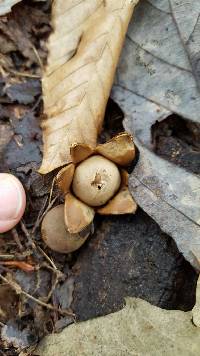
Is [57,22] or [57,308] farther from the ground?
[57,22]

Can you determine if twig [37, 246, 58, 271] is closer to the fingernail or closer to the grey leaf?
the fingernail

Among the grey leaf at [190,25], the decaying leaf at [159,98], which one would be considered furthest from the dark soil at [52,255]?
the grey leaf at [190,25]

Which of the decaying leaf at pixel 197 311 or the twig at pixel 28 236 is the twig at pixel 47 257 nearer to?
the twig at pixel 28 236

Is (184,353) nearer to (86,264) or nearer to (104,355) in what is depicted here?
(104,355)

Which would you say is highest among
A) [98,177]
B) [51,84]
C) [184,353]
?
[51,84]

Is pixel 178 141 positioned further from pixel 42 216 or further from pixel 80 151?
pixel 42 216

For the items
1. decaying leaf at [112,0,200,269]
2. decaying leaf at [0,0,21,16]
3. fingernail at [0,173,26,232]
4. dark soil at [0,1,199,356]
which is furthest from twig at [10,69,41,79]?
fingernail at [0,173,26,232]

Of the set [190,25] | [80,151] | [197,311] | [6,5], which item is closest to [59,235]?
[80,151]

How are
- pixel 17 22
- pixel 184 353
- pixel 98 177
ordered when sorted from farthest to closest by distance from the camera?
pixel 17 22 → pixel 98 177 → pixel 184 353

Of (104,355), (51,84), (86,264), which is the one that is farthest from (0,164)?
(104,355)

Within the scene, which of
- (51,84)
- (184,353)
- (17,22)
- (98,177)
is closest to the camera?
(184,353)
